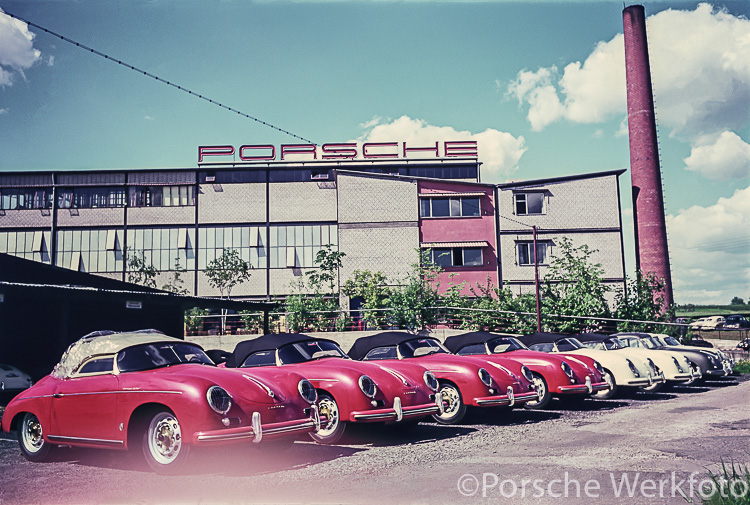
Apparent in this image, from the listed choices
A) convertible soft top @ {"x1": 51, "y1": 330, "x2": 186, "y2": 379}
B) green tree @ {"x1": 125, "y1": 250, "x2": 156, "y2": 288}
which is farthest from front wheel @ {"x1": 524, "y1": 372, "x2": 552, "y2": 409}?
green tree @ {"x1": 125, "y1": 250, "x2": 156, "y2": 288}

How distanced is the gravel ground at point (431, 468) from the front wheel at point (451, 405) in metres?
0.24

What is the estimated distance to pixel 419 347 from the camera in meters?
11.8

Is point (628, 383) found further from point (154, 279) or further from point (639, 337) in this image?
point (154, 279)

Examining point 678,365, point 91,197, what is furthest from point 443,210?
point 678,365

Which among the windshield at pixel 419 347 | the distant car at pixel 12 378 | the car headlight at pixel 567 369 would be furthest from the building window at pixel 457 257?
the windshield at pixel 419 347

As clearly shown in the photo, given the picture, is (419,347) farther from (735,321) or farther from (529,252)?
(735,321)

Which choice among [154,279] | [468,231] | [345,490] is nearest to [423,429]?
[345,490]

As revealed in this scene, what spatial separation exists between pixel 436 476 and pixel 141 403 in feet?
10.5

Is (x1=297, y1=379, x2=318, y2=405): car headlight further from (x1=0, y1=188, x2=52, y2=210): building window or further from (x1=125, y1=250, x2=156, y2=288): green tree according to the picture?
(x1=0, y1=188, x2=52, y2=210): building window

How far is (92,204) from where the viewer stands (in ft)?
143

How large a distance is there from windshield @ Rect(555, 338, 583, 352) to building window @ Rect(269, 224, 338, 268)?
1075 inches

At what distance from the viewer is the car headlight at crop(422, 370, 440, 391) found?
9.90 m

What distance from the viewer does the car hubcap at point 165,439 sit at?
673cm

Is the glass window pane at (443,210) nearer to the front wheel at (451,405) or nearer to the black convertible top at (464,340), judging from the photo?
the black convertible top at (464,340)
